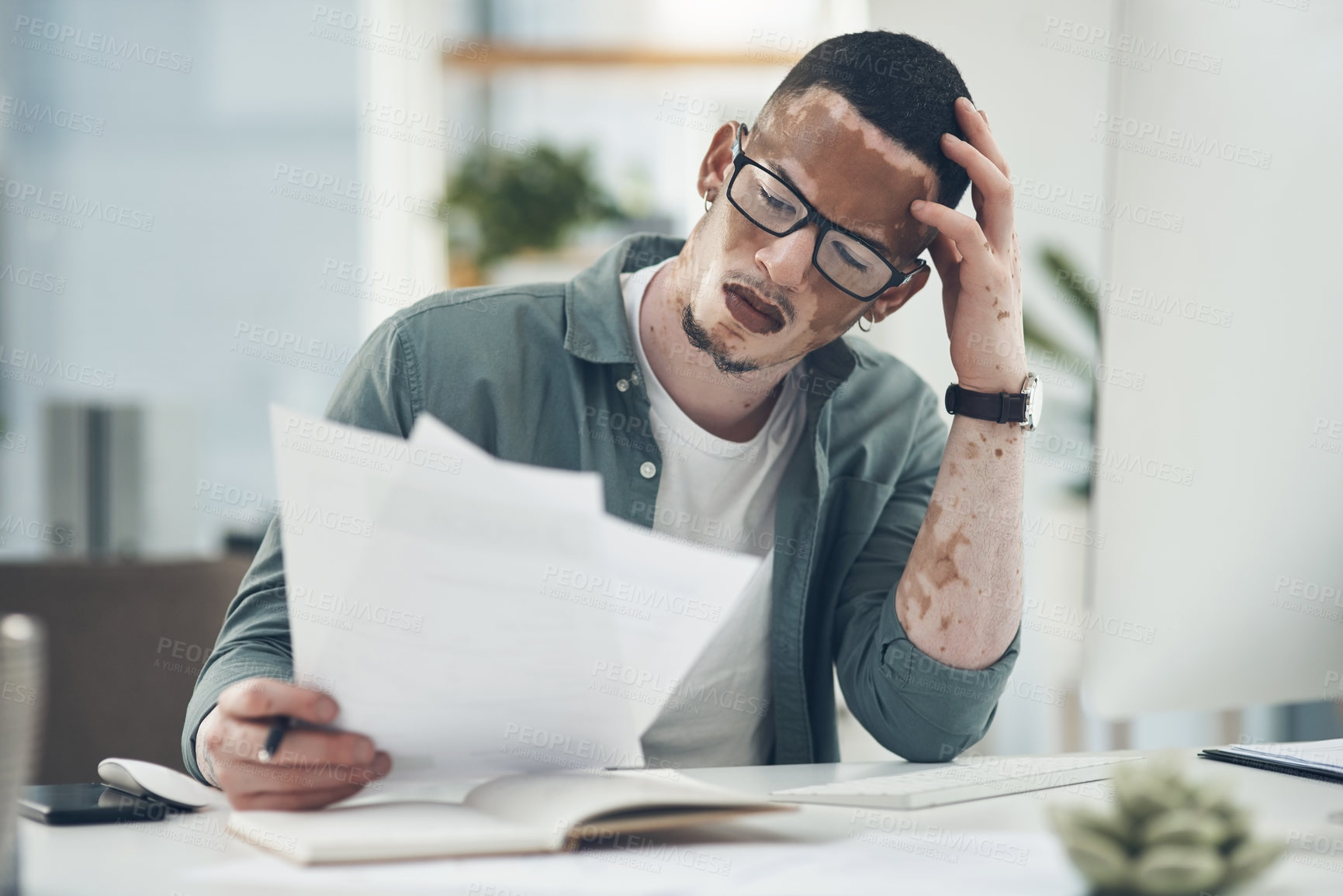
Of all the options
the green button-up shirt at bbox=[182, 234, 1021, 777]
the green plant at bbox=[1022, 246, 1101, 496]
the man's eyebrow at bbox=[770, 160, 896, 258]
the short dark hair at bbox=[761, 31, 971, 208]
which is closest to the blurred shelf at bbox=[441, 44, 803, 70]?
the green plant at bbox=[1022, 246, 1101, 496]

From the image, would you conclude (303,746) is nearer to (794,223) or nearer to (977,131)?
(794,223)

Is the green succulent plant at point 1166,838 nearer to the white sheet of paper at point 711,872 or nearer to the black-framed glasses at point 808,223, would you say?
the white sheet of paper at point 711,872

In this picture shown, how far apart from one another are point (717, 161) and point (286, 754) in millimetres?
779

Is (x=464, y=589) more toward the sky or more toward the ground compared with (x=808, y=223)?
more toward the ground

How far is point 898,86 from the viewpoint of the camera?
1047 millimetres

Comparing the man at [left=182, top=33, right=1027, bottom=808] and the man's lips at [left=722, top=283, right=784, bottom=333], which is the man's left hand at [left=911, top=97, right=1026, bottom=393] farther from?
the man's lips at [left=722, top=283, right=784, bottom=333]

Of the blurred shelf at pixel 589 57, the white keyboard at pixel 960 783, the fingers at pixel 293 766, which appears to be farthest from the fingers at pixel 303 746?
the blurred shelf at pixel 589 57

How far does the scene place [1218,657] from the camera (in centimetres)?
91

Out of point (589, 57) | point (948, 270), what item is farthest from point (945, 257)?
point (589, 57)

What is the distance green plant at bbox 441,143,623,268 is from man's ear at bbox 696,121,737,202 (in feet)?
6.75

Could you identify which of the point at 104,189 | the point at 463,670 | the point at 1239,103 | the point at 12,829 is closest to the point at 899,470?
the point at 1239,103

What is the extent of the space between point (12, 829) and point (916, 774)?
631 mm

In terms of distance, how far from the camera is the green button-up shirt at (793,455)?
1066mm

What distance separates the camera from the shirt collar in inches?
45.9
